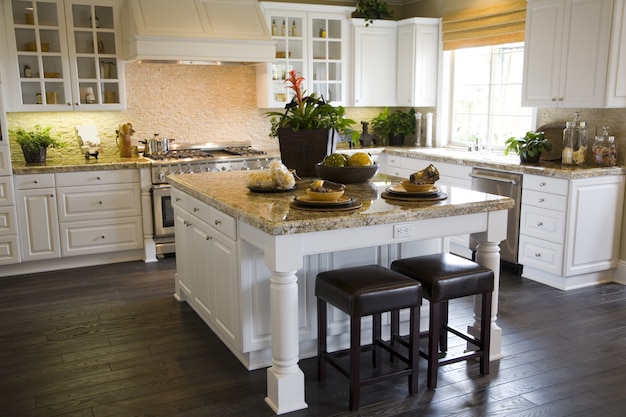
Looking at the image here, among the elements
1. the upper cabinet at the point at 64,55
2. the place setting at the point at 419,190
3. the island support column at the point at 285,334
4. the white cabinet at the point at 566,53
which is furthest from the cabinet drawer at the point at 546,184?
the upper cabinet at the point at 64,55

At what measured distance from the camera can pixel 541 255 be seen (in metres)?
4.84

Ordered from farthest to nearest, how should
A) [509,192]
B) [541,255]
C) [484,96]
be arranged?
[484,96], [509,192], [541,255]

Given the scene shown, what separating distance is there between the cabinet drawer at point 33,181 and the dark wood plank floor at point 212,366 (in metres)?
0.99

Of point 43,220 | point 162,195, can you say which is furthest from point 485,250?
point 43,220

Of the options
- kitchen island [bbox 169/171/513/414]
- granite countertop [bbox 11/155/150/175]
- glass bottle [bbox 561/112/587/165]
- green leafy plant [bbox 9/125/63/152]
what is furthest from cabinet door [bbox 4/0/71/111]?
glass bottle [bbox 561/112/587/165]

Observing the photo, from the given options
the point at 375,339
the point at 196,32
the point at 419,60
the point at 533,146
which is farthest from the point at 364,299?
the point at 419,60

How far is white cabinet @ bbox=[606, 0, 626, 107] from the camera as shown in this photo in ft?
14.5

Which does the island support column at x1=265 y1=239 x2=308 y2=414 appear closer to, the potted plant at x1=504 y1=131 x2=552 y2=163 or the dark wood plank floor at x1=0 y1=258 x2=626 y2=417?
the dark wood plank floor at x1=0 y1=258 x2=626 y2=417

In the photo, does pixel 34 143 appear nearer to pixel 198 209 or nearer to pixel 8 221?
pixel 8 221

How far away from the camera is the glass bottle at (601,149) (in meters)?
4.79

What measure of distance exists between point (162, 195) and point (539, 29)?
3.58m

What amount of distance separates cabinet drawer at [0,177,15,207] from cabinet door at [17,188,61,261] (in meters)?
0.07

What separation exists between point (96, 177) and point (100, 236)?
0.54m

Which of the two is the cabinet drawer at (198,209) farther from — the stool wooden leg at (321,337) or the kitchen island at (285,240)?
the stool wooden leg at (321,337)
